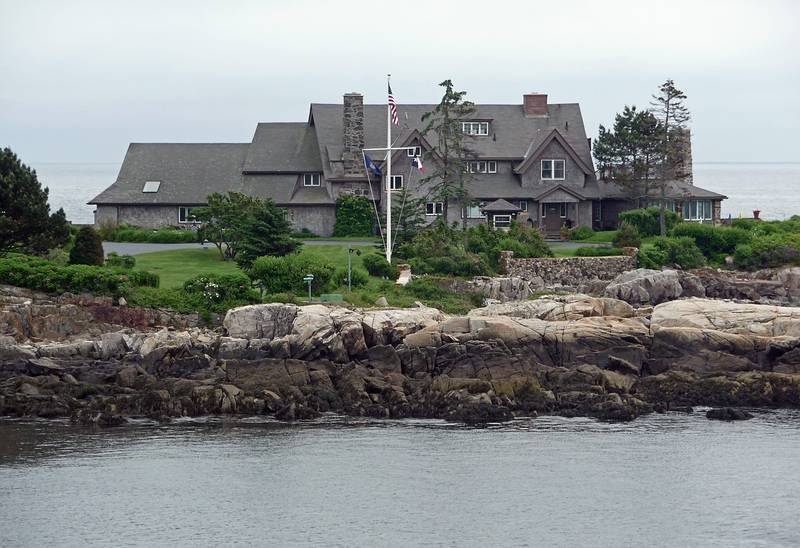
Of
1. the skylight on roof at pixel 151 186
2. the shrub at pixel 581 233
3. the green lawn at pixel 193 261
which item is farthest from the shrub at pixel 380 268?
the skylight on roof at pixel 151 186

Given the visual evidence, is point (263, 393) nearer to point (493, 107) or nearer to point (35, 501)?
point (35, 501)

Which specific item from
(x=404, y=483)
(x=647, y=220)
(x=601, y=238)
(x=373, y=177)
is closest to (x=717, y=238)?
(x=647, y=220)

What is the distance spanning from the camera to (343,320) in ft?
164

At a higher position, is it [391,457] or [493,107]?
[493,107]

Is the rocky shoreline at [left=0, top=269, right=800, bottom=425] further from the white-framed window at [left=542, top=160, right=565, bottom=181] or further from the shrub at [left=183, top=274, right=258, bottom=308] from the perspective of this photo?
the white-framed window at [left=542, top=160, right=565, bottom=181]

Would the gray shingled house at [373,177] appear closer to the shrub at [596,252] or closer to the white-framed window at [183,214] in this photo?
the white-framed window at [183,214]

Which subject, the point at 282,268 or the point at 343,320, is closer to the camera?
the point at 343,320

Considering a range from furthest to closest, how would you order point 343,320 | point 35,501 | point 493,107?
point 493,107, point 343,320, point 35,501

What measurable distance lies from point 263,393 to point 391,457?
726 cm

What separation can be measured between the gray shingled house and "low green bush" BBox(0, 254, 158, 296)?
909 inches

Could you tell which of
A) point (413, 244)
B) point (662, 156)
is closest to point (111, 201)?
point (413, 244)

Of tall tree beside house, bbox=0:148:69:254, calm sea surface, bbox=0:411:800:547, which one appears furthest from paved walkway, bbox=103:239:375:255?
calm sea surface, bbox=0:411:800:547

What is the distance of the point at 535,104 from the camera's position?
84.1 meters

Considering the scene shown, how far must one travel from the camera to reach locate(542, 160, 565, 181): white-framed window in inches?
3142
